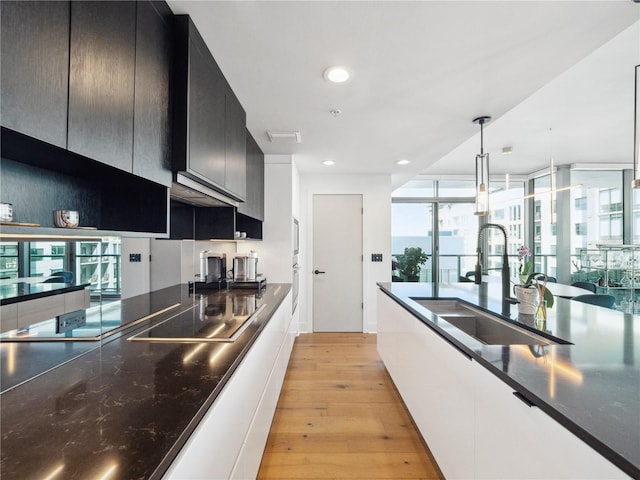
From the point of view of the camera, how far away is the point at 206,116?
4.85 feet

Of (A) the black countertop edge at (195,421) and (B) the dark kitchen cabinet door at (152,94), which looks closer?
(A) the black countertop edge at (195,421)

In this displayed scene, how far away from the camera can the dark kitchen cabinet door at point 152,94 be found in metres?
1.03

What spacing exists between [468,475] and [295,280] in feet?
8.73

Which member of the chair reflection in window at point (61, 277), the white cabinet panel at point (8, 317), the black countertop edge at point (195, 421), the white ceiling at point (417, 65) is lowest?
the black countertop edge at point (195, 421)

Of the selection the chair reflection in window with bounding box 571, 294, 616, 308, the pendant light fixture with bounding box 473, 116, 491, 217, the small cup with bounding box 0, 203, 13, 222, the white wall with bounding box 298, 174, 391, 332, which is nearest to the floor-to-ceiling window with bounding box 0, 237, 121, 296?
the small cup with bounding box 0, 203, 13, 222

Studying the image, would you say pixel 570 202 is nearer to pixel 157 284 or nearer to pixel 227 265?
pixel 227 265

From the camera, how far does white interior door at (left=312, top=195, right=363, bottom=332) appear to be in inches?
177

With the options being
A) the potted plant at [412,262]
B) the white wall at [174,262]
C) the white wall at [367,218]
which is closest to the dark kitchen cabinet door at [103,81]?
the white wall at [174,262]

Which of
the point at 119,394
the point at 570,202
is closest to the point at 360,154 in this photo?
the point at 119,394

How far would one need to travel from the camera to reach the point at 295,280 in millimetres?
3666

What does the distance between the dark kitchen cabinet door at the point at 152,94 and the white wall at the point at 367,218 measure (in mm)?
3287

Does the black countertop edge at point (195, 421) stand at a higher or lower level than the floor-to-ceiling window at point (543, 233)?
lower

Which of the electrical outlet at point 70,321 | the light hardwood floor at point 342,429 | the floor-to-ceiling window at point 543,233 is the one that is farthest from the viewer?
the floor-to-ceiling window at point 543,233

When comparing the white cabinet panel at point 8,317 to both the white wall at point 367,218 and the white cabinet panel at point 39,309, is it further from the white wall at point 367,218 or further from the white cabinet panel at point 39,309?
the white wall at point 367,218
